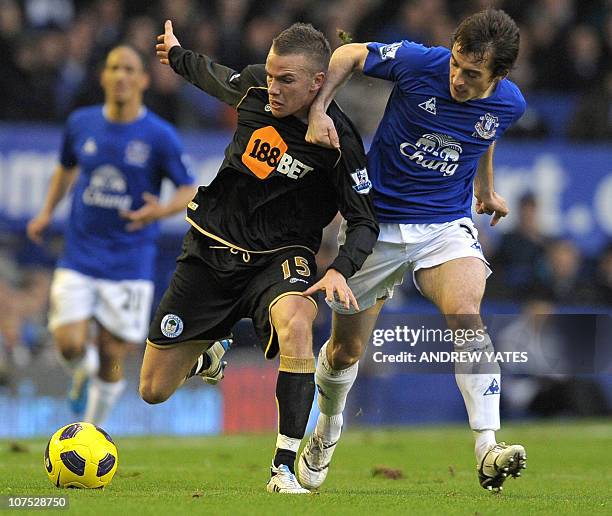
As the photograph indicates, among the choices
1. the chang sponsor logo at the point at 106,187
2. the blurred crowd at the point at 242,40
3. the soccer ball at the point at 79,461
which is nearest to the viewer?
the soccer ball at the point at 79,461

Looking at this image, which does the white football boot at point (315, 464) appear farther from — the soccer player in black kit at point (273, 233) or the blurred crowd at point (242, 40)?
the blurred crowd at point (242, 40)

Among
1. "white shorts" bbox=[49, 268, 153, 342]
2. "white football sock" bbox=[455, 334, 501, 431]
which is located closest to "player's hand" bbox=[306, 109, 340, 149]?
"white football sock" bbox=[455, 334, 501, 431]

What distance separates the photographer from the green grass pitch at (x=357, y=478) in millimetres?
6395

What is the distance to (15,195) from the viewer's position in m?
14.7

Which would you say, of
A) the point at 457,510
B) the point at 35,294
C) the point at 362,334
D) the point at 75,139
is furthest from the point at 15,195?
the point at 457,510

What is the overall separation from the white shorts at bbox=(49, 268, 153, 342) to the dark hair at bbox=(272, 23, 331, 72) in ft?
15.0

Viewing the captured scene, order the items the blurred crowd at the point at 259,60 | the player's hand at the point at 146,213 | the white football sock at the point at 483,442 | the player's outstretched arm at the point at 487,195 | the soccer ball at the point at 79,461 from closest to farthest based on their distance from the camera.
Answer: the soccer ball at the point at 79,461 < the white football sock at the point at 483,442 < the player's outstretched arm at the point at 487,195 < the player's hand at the point at 146,213 < the blurred crowd at the point at 259,60

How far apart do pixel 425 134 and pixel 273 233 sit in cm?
102

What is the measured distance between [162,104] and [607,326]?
660 centimetres

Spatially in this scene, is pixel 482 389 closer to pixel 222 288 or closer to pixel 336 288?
pixel 336 288

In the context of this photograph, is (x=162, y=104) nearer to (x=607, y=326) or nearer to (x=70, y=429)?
(x=607, y=326)

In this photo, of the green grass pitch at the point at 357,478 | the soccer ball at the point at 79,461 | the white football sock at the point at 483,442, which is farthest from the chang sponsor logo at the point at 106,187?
the white football sock at the point at 483,442

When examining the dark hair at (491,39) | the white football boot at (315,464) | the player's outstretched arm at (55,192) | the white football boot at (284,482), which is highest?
the dark hair at (491,39)

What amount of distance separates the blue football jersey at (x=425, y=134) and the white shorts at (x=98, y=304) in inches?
164
